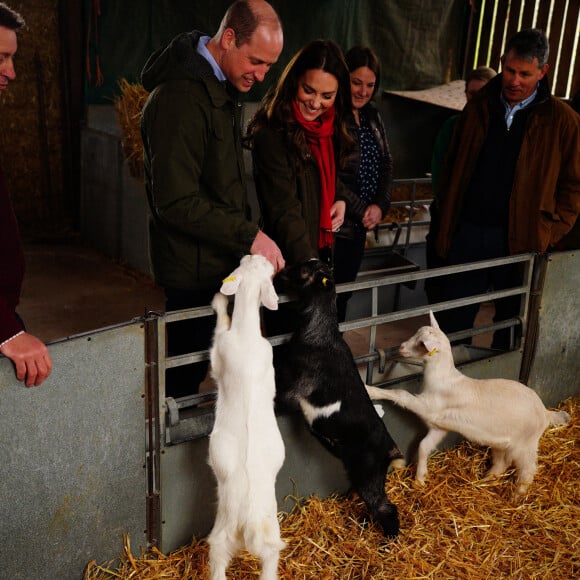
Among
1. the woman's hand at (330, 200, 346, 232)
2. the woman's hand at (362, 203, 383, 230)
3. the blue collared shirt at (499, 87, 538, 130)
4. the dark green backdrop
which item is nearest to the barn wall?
the dark green backdrop

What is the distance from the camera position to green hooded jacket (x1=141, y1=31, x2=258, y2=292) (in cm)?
251

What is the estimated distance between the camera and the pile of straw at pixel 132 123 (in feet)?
21.3

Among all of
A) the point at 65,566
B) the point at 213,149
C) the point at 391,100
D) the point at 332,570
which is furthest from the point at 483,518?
the point at 391,100

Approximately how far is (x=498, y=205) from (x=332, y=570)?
6.96 ft

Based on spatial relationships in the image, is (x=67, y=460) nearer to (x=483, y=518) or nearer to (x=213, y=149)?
(x=213, y=149)

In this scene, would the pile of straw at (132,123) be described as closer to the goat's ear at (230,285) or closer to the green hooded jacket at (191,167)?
the green hooded jacket at (191,167)

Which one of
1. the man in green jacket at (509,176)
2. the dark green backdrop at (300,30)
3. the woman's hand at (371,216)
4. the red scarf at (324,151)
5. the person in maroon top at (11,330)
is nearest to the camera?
the person in maroon top at (11,330)

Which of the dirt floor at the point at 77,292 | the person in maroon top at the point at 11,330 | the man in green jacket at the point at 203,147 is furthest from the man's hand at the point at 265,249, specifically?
the dirt floor at the point at 77,292

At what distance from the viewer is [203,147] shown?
102 inches

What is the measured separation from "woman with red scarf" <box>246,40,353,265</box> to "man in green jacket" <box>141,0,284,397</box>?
0.80ft

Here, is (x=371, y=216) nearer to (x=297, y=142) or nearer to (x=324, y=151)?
(x=324, y=151)

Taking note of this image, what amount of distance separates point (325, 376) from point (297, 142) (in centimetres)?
99

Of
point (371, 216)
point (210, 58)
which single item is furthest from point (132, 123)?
point (210, 58)

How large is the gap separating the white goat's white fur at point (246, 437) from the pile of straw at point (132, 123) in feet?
14.1
